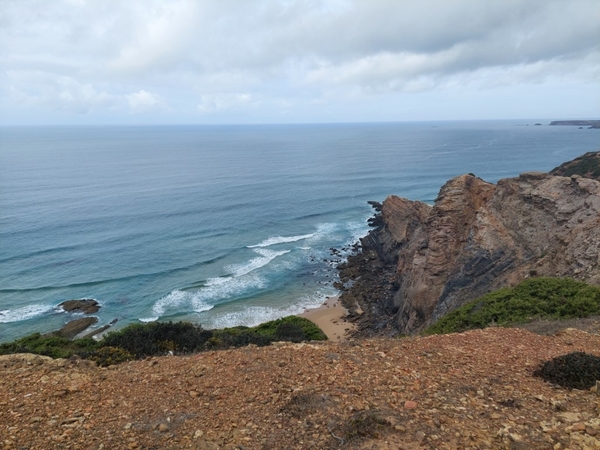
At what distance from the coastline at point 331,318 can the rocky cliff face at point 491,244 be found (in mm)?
1407

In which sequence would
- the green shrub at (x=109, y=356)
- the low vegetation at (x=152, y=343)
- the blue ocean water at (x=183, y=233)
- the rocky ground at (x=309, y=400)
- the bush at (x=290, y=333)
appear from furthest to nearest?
the blue ocean water at (x=183, y=233), the bush at (x=290, y=333), the low vegetation at (x=152, y=343), the green shrub at (x=109, y=356), the rocky ground at (x=309, y=400)

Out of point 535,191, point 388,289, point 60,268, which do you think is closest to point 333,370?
point 535,191

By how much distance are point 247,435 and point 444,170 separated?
345 feet

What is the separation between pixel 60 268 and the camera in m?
44.7

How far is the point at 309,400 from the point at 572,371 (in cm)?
602

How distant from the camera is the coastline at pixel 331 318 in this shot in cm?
3431

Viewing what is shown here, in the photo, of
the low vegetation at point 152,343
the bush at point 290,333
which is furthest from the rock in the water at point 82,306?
the bush at point 290,333

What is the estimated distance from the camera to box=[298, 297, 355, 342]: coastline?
3431 cm

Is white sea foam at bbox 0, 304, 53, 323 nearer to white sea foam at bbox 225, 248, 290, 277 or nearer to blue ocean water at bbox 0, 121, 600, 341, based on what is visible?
blue ocean water at bbox 0, 121, 600, 341

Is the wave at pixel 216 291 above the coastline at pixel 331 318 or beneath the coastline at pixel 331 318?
above

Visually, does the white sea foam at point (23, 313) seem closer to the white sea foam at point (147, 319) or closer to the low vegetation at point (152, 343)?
the white sea foam at point (147, 319)

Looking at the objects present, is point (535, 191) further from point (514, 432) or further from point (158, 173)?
point (158, 173)

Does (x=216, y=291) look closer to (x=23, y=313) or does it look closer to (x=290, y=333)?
(x=23, y=313)

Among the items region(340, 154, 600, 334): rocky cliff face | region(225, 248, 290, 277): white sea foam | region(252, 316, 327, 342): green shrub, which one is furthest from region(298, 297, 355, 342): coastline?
region(225, 248, 290, 277): white sea foam
